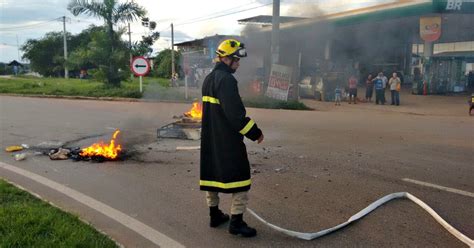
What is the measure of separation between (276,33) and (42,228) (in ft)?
26.7

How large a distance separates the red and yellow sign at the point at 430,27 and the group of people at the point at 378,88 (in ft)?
29.4

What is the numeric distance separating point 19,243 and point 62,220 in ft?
1.79

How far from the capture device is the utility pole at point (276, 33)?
9.40 metres

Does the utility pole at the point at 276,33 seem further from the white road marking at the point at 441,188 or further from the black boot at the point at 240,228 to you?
the black boot at the point at 240,228

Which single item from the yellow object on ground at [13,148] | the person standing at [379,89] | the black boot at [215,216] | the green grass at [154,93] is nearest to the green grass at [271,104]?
the green grass at [154,93]

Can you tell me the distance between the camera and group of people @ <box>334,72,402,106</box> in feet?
54.9

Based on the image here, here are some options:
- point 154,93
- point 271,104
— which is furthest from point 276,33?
point 154,93

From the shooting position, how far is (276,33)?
10.7 metres

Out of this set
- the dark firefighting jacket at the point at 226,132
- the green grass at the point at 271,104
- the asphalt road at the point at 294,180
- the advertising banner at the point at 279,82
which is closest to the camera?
the dark firefighting jacket at the point at 226,132

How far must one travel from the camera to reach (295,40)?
10.0 m

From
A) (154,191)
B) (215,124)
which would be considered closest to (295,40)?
(154,191)

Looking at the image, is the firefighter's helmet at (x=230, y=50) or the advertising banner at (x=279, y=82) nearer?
the firefighter's helmet at (x=230, y=50)

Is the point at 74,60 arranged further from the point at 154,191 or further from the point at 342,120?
the point at 154,191

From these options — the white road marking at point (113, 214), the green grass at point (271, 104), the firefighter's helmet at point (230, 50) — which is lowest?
the white road marking at point (113, 214)
